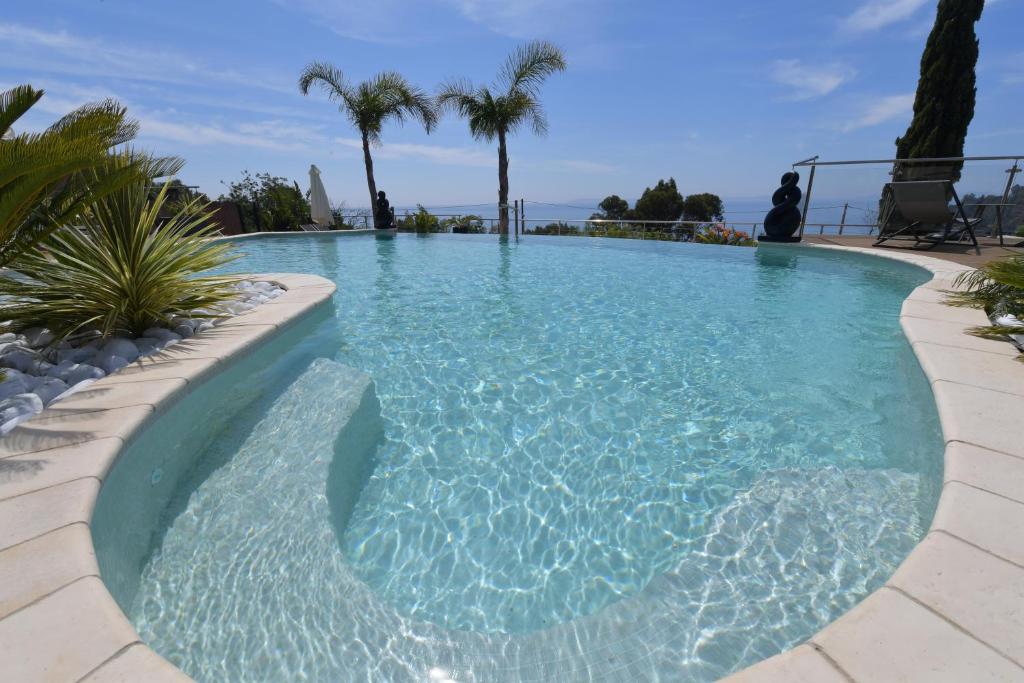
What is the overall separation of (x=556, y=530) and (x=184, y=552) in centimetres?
181

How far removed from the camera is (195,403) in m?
2.87

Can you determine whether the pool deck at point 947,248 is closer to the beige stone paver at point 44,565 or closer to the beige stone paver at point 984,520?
the beige stone paver at point 984,520

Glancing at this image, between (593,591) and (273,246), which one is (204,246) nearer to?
(593,591)

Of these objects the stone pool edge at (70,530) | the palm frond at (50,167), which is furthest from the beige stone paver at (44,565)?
the palm frond at (50,167)

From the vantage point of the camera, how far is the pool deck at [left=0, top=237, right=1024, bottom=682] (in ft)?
3.70

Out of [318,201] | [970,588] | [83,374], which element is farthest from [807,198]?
[318,201]

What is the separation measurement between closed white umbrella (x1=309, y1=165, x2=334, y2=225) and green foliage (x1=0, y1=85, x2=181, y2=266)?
13.8 metres

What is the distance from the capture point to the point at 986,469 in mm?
1860

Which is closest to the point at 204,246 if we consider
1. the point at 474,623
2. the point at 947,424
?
the point at 474,623

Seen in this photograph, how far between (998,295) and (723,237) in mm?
9729

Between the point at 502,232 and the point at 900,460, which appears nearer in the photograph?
the point at 900,460

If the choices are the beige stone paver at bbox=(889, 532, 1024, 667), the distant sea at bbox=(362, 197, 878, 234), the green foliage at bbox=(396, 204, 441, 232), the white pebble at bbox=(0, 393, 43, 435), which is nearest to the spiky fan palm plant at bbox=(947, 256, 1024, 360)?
the beige stone paver at bbox=(889, 532, 1024, 667)

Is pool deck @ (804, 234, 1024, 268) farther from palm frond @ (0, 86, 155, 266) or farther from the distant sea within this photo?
palm frond @ (0, 86, 155, 266)

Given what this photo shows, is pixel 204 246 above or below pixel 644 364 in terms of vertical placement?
above
